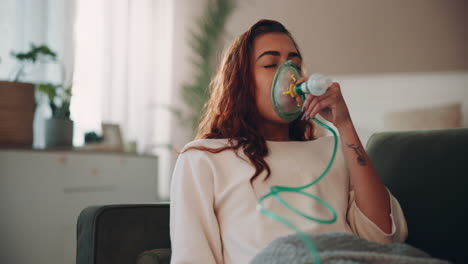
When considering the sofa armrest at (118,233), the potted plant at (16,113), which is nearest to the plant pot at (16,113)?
the potted plant at (16,113)

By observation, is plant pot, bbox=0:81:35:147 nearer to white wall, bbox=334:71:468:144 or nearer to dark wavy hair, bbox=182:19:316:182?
dark wavy hair, bbox=182:19:316:182

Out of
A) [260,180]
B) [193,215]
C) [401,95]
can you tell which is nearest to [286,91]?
[260,180]

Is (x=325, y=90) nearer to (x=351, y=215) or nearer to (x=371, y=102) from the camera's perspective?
(x=351, y=215)

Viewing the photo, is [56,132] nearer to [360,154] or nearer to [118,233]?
[118,233]

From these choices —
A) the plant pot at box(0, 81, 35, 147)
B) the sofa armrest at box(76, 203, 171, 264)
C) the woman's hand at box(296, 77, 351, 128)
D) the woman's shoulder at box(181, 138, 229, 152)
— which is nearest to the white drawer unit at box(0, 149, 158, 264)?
the plant pot at box(0, 81, 35, 147)

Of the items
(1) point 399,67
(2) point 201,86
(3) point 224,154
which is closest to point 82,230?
(3) point 224,154

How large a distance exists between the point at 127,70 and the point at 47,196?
1321 millimetres

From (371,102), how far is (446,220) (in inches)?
79.8

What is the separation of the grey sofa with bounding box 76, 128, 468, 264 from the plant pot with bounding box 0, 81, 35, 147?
123 cm

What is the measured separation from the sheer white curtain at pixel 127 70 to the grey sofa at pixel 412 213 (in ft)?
6.13

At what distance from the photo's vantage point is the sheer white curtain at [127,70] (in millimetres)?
2863

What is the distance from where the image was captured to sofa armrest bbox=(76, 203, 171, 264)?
960mm

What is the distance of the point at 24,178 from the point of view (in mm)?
1987

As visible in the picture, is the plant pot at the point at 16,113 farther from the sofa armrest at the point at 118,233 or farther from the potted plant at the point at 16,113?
the sofa armrest at the point at 118,233
